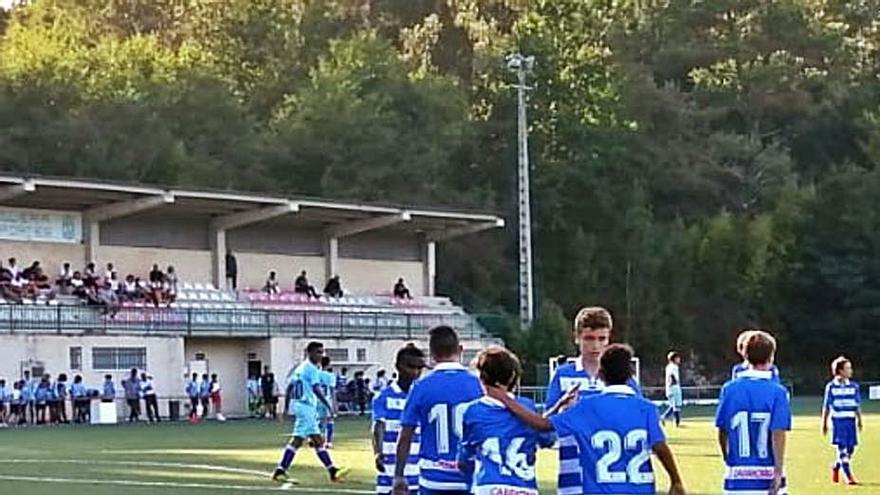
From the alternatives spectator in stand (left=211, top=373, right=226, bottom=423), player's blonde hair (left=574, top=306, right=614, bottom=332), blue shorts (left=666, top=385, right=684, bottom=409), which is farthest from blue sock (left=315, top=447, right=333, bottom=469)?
spectator in stand (left=211, top=373, right=226, bottom=423)

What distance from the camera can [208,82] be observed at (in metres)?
73.2

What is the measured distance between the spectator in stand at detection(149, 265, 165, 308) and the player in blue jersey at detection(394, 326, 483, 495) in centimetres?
4082

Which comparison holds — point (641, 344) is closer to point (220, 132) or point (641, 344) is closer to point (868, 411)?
point (220, 132)

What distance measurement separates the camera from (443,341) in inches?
446

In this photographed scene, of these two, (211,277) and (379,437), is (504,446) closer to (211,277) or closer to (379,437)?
(379,437)

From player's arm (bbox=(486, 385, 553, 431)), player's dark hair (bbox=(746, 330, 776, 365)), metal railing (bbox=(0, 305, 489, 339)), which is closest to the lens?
player's arm (bbox=(486, 385, 553, 431))

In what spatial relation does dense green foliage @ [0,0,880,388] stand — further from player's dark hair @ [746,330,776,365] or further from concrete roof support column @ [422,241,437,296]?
player's dark hair @ [746,330,776,365]

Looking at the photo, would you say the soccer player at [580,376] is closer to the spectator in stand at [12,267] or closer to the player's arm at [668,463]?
the player's arm at [668,463]

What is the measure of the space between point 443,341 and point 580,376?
98 centimetres

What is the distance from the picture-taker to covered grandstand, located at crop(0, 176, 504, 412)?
162 feet

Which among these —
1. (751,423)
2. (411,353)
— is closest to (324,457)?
(411,353)

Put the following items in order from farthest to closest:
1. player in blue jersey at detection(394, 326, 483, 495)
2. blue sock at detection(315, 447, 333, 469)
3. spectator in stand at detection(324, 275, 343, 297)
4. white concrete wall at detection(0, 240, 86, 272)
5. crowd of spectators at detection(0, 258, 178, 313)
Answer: spectator in stand at detection(324, 275, 343, 297), white concrete wall at detection(0, 240, 86, 272), crowd of spectators at detection(0, 258, 178, 313), blue sock at detection(315, 447, 333, 469), player in blue jersey at detection(394, 326, 483, 495)

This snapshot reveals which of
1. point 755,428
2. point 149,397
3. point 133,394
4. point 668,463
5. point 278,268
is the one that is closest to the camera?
point 668,463

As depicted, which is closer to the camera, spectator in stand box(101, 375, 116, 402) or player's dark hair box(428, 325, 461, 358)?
player's dark hair box(428, 325, 461, 358)
